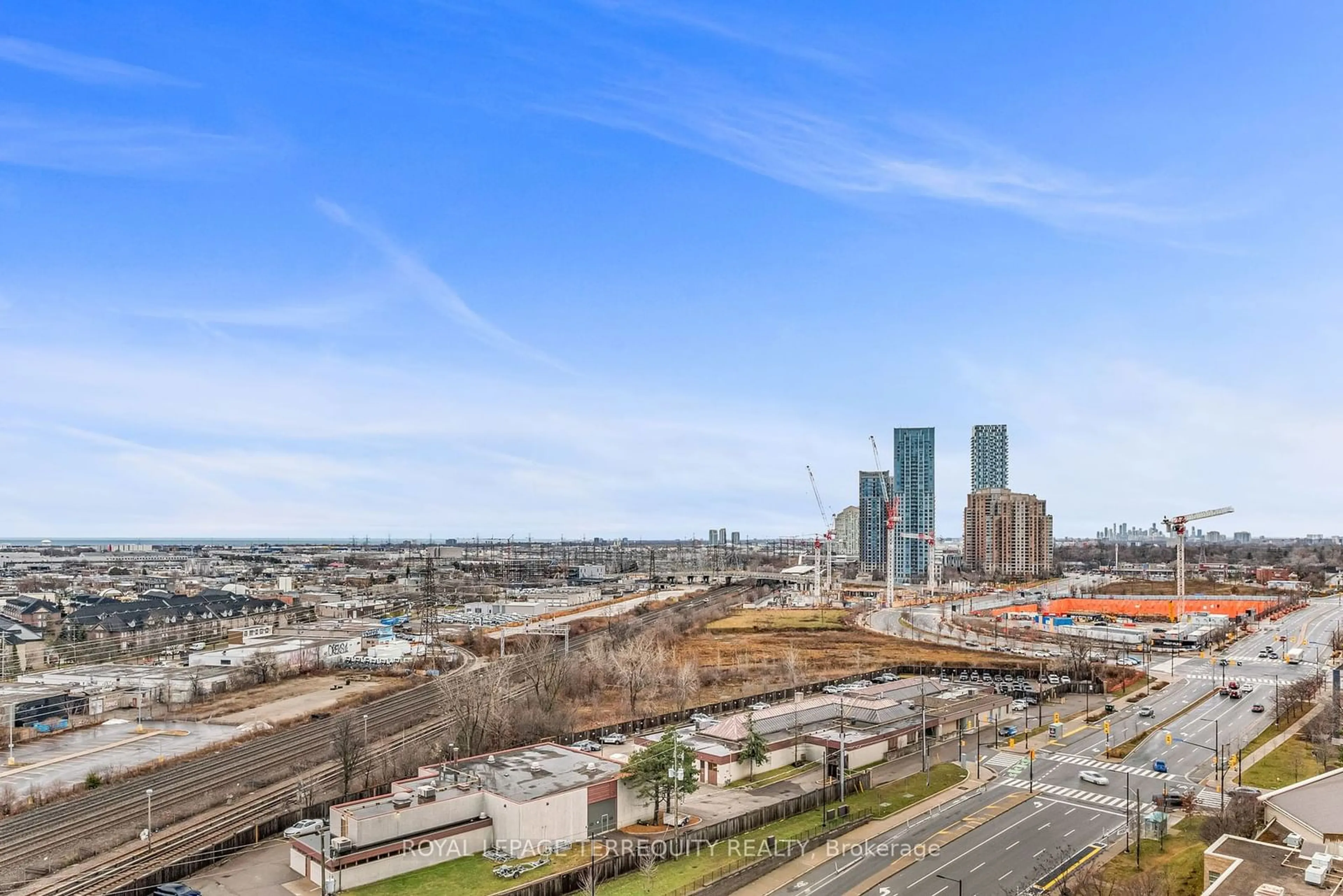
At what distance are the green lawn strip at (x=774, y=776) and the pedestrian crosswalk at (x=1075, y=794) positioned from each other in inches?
246

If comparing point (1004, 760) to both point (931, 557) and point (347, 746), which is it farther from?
point (931, 557)

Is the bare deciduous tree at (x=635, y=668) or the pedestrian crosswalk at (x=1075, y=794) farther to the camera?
the bare deciduous tree at (x=635, y=668)

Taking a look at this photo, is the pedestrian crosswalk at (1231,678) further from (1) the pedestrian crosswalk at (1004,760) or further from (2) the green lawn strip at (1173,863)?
(2) the green lawn strip at (1173,863)

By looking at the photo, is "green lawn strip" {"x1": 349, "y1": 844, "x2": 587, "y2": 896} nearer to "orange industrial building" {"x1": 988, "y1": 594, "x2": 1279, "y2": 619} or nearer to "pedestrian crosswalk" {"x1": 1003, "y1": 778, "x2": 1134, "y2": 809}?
"pedestrian crosswalk" {"x1": 1003, "y1": 778, "x2": 1134, "y2": 809}

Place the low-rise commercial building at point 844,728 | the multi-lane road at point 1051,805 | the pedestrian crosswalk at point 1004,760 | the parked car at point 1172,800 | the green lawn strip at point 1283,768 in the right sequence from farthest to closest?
the pedestrian crosswalk at point 1004,760 → the low-rise commercial building at point 844,728 → the green lawn strip at point 1283,768 → the parked car at point 1172,800 → the multi-lane road at point 1051,805

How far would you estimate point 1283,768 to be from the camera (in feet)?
89.7

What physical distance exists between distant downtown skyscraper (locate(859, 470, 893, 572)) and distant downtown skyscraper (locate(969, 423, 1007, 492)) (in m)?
20.8

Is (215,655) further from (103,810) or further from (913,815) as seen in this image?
(913,815)

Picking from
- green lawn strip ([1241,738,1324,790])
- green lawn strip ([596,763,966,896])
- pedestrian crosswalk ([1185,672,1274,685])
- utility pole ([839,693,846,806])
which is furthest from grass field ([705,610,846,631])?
green lawn strip ([596,763,966,896])

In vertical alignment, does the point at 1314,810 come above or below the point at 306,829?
above

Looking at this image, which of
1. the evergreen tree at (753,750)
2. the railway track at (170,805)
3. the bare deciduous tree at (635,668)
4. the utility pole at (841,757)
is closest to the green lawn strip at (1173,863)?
the utility pole at (841,757)

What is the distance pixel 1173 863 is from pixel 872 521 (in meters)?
154

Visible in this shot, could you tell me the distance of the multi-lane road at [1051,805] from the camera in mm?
19156

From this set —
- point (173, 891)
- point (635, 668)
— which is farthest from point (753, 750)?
point (635, 668)
